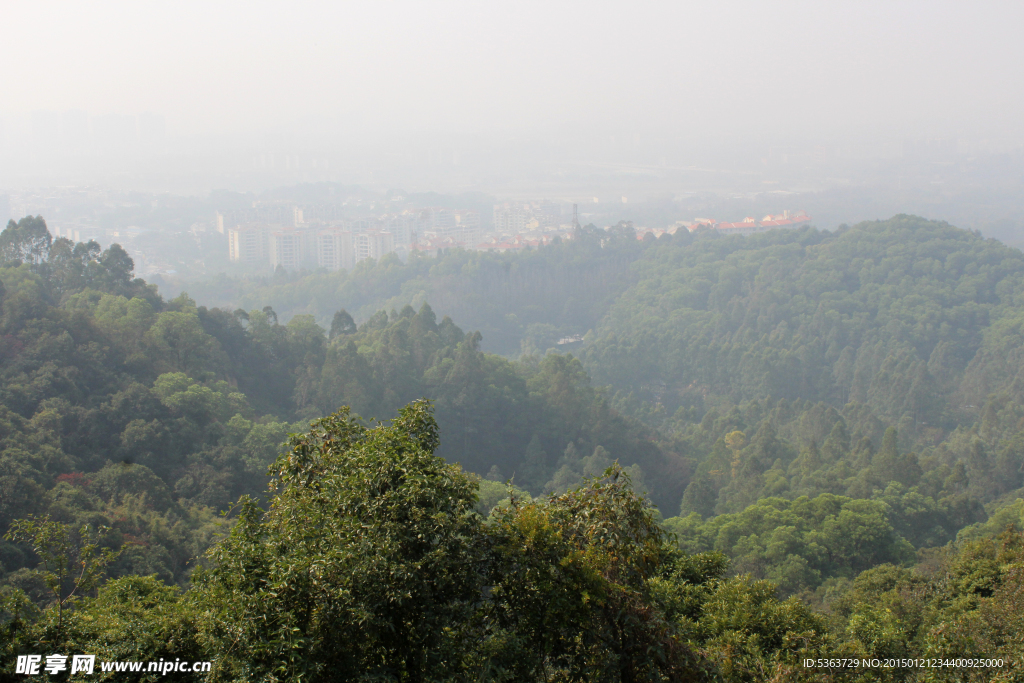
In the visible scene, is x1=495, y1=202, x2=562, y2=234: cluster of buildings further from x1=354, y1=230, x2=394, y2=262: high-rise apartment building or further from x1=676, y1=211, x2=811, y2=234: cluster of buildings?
x1=354, y1=230, x2=394, y2=262: high-rise apartment building

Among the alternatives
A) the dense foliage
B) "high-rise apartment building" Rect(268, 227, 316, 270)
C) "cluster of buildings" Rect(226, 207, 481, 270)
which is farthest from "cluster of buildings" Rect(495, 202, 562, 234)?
the dense foliage

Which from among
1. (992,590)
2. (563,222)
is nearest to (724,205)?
(563,222)

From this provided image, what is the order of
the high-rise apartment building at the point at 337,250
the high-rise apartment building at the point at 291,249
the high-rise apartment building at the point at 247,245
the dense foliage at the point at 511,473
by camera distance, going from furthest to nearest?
1. the high-rise apartment building at the point at 291,249
2. the high-rise apartment building at the point at 337,250
3. the high-rise apartment building at the point at 247,245
4. the dense foliage at the point at 511,473

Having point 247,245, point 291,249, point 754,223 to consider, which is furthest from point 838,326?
point 247,245

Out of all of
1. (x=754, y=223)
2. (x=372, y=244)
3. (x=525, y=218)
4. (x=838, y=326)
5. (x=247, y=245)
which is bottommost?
(x=838, y=326)

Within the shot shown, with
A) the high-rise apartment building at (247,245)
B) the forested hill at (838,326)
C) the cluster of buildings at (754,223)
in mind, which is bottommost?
the forested hill at (838,326)

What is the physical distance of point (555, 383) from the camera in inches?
1586

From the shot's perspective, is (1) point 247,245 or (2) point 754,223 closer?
(1) point 247,245

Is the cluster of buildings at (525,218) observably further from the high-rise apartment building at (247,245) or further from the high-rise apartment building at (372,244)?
the high-rise apartment building at (247,245)

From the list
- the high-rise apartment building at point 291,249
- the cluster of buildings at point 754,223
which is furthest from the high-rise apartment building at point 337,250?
the cluster of buildings at point 754,223

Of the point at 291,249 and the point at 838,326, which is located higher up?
the point at 291,249

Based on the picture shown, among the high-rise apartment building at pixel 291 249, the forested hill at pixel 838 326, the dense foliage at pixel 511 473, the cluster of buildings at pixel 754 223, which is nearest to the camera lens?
the dense foliage at pixel 511 473

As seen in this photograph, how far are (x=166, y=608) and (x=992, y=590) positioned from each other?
38.7ft

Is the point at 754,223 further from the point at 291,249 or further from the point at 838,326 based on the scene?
the point at 291,249
